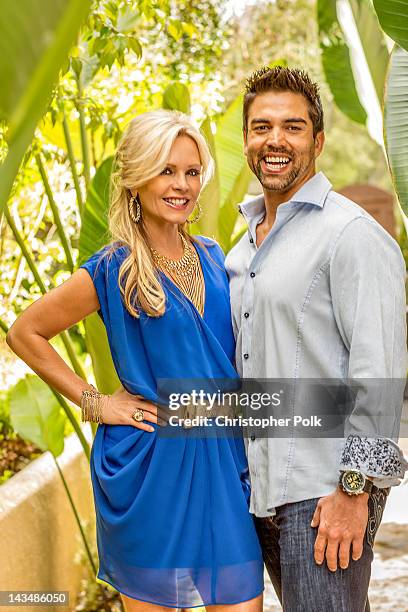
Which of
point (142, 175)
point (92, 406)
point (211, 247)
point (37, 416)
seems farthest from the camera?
point (37, 416)

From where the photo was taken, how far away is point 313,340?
207 cm

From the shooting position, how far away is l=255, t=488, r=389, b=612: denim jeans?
80.0 inches

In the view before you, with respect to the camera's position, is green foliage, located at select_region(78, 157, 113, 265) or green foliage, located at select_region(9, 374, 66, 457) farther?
green foliage, located at select_region(9, 374, 66, 457)

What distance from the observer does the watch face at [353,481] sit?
6.33ft

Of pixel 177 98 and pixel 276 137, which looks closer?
pixel 276 137

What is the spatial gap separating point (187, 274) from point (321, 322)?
48 cm

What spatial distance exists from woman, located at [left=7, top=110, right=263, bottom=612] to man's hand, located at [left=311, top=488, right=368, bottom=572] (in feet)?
1.00

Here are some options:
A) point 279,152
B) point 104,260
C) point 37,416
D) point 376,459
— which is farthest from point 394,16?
point 37,416

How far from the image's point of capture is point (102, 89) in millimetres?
5066

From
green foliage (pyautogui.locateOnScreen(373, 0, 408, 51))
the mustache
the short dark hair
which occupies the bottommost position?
the mustache

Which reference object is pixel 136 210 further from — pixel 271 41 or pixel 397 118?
pixel 271 41

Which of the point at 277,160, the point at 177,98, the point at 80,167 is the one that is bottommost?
the point at 277,160

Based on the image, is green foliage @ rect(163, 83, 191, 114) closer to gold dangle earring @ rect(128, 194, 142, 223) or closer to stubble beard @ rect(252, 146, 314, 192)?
gold dangle earring @ rect(128, 194, 142, 223)

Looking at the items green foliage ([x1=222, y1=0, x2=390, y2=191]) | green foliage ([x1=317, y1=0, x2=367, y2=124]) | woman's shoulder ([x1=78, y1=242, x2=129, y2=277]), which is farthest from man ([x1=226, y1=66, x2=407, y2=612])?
green foliage ([x1=222, y1=0, x2=390, y2=191])
